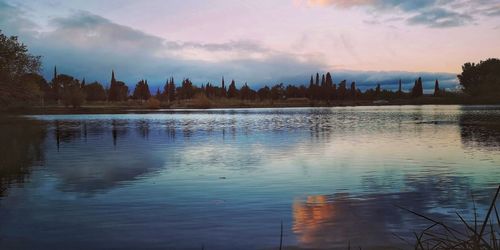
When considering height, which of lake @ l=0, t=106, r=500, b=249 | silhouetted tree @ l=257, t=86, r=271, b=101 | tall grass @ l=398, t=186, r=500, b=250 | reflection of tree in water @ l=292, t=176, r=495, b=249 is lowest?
reflection of tree in water @ l=292, t=176, r=495, b=249

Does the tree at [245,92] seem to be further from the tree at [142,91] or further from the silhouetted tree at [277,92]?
the tree at [142,91]

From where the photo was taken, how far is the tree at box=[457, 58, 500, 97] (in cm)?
12406

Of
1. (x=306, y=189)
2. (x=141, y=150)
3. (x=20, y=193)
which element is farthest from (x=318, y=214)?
(x=141, y=150)

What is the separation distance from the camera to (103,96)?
480 feet

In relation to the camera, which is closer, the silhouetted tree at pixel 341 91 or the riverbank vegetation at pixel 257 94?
the riverbank vegetation at pixel 257 94

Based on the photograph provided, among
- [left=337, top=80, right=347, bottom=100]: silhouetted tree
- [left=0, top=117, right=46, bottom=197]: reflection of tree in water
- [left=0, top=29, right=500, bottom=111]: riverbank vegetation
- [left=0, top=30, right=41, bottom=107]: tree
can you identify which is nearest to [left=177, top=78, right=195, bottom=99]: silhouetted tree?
[left=0, top=29, right=500, bottom=111]: riverbank vegetation

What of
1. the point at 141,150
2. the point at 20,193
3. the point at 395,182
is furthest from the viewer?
the point at 141,150

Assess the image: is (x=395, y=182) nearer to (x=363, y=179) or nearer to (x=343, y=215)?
(x=363, y=179)

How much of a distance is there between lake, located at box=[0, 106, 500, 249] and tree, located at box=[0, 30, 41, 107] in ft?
87.8

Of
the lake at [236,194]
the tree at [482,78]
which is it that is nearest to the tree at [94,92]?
the tree at [482,78]

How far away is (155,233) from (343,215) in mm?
4164

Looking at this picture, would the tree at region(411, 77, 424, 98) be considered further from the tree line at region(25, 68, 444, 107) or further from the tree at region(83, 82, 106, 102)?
the tree at region(83, 82, 106, 102)

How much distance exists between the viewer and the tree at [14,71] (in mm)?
47531

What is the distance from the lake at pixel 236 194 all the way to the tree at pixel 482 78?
11275cm
